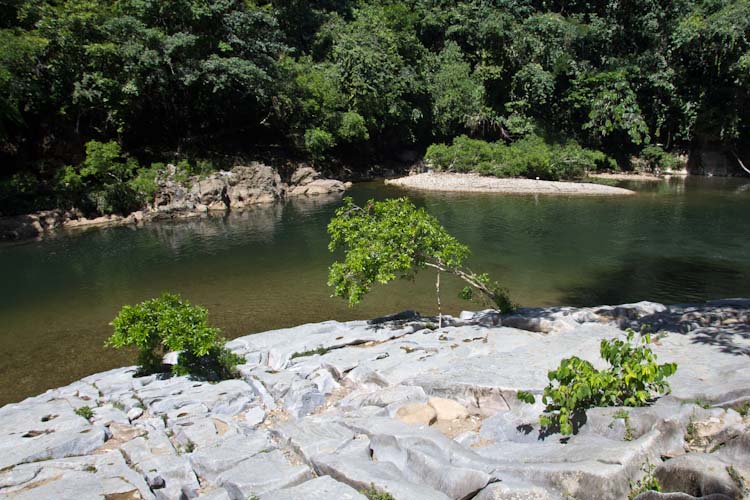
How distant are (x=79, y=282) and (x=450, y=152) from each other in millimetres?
28167

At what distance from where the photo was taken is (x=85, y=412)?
27.8 ft

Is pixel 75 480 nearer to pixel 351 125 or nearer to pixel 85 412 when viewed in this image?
pixel 85 412

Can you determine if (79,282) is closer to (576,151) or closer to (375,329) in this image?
(375,329)

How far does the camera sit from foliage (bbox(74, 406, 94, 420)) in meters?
8.38

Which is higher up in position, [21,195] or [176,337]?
[21,195]

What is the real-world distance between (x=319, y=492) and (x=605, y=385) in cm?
321

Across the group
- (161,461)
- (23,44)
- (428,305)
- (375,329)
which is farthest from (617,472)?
(23,44)

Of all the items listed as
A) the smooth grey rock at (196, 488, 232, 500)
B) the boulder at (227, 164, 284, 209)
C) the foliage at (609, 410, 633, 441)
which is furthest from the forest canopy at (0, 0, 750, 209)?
the foliage at (609, 410, 633, 441)

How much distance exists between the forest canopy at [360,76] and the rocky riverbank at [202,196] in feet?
7.57

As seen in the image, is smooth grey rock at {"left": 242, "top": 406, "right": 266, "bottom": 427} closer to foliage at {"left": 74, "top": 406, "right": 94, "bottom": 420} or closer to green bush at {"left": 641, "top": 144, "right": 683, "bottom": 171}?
foliage at {"left": 74, "top": 406, "right": 94, "bottom": 420}

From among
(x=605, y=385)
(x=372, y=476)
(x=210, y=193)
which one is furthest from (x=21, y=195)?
(x=605, y=385)

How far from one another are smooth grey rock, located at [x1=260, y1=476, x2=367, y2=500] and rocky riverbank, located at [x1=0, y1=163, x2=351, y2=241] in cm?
2669

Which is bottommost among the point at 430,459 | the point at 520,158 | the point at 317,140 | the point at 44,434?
the point at 44,434

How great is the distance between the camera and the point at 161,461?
6742mm
